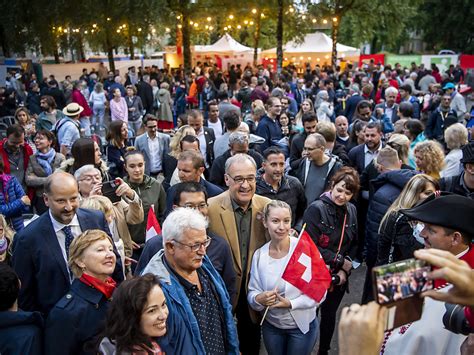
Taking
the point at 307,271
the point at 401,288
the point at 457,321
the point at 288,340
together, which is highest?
the point at 401,288

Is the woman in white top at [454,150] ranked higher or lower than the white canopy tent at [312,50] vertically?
lower

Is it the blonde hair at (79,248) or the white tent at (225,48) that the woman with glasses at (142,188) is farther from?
the white tent at (225,48)

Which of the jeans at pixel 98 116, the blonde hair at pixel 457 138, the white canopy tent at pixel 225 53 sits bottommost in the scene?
the jeans at pixel 98 116

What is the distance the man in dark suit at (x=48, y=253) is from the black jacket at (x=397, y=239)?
8.57 ft

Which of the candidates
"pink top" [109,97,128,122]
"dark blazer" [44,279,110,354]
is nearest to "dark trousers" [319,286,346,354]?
"dark blazer" [44,279,110,354]

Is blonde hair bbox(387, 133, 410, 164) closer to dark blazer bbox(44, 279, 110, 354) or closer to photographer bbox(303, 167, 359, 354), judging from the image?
photographer bbox(303, 167, 359, 354)

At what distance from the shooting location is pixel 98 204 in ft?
13.6

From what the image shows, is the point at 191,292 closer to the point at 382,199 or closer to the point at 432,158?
the point at 382,199

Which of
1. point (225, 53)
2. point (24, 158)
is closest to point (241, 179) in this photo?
point (24, 158)

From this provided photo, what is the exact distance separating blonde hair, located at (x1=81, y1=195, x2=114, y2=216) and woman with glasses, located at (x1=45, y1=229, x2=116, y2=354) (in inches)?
38.2

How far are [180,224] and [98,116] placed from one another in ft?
41.7

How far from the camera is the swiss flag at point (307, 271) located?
11.7ft

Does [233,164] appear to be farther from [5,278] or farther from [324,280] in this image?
[5,278]

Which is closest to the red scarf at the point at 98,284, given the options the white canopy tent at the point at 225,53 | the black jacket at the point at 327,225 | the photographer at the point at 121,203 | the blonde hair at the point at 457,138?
the photographer at the point at 121,203
